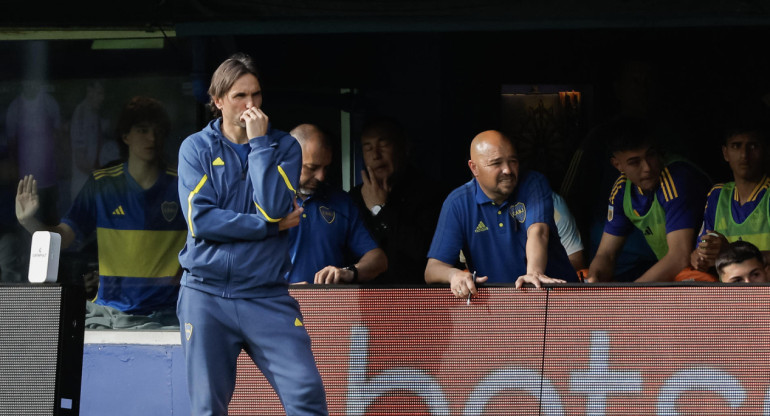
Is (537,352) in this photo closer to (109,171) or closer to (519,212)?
(519,212)

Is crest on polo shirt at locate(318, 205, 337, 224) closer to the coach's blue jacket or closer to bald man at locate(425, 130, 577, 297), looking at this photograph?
bald man at locate(425, 130, 577, 297)

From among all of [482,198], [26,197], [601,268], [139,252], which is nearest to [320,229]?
[482,198]

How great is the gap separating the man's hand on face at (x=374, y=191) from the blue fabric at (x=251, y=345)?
1.86 m

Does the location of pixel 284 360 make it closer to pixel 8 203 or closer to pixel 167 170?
pixel 167 170

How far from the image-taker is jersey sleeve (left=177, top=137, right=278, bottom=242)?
14.5 feet

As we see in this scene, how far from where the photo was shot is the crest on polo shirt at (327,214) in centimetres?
564

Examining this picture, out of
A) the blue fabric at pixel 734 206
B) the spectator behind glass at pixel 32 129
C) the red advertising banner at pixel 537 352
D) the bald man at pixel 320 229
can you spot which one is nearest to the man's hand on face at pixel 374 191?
the bald man at pixel 320 229

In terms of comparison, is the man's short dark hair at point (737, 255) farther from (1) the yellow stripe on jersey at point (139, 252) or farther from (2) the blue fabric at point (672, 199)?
(1) the yellow stripe on jersey at point (139, 252)

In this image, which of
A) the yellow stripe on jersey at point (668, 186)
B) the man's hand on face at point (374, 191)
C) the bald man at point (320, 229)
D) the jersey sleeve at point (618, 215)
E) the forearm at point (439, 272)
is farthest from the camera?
the jersey sleeve at point (618, 215)

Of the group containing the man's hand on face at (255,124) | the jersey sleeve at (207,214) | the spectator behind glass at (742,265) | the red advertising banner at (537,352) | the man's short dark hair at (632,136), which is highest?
the man's short dark hair at (632,136)

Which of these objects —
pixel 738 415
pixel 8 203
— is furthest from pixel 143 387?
pixel 738 415

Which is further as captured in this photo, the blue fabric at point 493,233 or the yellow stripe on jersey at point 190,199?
the blue fabric at point 493,233

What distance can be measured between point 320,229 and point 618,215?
6.53 ft

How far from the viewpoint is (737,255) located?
5535 mm
